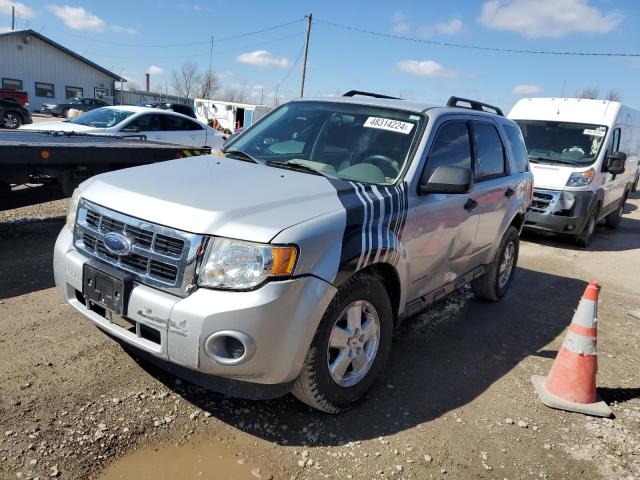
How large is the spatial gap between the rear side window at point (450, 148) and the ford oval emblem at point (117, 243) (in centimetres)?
193

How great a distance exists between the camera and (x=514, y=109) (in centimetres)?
1045

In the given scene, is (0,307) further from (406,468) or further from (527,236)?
(527,236)

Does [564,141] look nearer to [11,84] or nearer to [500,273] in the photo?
[500,273]

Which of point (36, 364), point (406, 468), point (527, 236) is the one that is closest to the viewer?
point (406, 468)

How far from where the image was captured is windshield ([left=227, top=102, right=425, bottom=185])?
355 centimetres

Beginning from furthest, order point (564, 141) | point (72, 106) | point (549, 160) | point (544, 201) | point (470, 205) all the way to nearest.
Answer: point (72, 106) < point (564, 141) < point (549, 160) < point (544, 201) < point (470, 205)

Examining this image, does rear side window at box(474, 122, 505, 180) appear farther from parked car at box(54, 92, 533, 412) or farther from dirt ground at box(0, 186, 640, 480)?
dirt ground at box(0, 186, 640, 480)

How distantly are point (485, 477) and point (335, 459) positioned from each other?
0.81 m

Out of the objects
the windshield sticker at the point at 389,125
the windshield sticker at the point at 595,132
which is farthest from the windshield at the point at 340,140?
the windshield sticker at the point at 595,132

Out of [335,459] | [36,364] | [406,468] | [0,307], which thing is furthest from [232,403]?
[0,307]

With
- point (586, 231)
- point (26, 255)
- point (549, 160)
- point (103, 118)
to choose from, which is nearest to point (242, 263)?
point (26, 255)

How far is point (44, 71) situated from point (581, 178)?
42.8 meters

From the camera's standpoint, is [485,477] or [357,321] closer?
[485,477]

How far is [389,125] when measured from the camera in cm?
375
